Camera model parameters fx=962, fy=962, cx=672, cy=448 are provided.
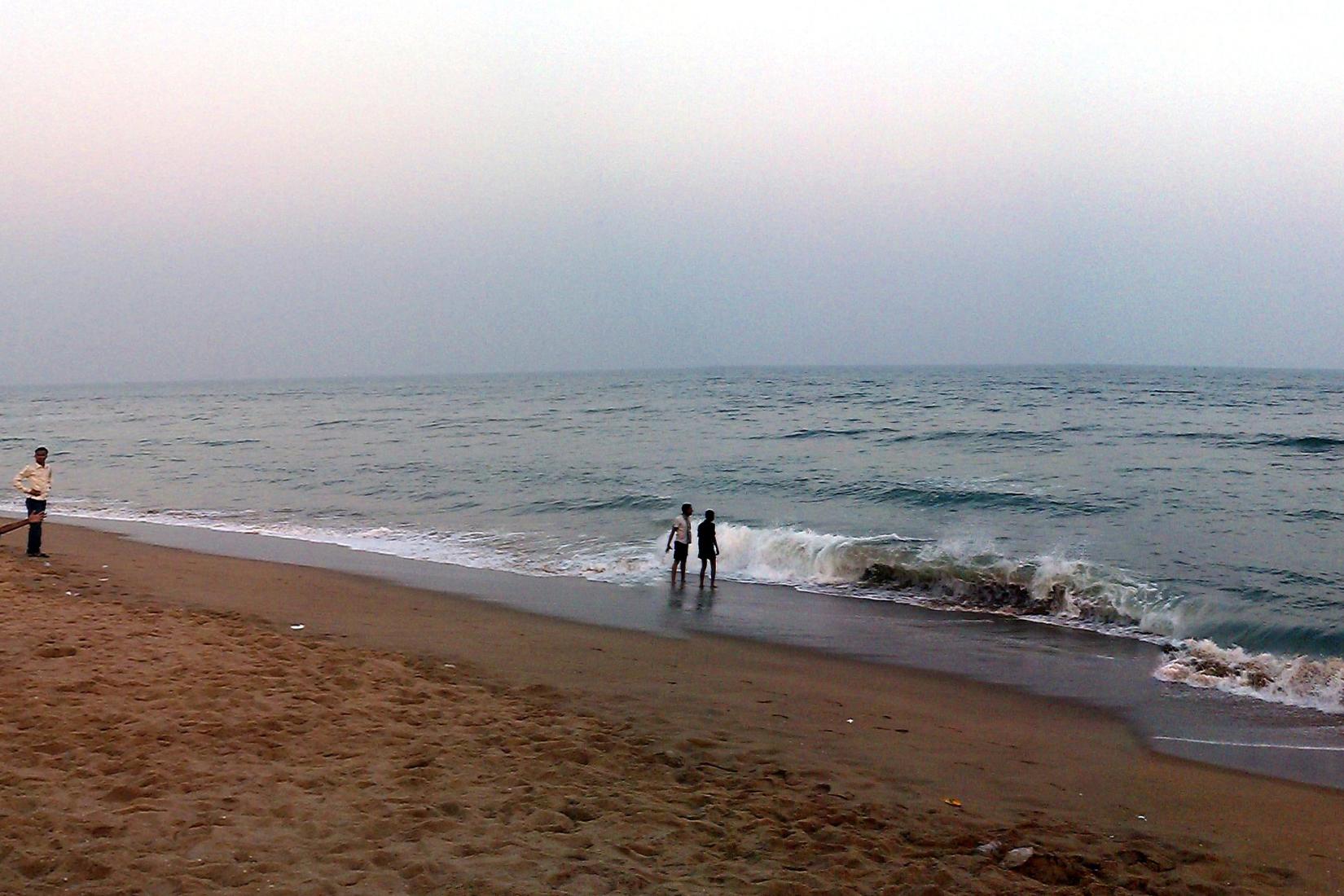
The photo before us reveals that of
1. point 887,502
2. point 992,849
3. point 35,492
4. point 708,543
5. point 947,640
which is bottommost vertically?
point 947,640

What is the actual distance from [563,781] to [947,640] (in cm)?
705

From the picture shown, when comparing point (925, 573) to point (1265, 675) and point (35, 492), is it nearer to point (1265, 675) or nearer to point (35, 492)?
point (1265, 675)

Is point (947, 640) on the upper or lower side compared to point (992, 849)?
lower

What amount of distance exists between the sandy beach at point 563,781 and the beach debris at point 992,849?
0.02 metres

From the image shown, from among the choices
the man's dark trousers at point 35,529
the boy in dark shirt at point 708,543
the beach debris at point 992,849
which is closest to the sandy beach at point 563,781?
the beach debris at point 992,849


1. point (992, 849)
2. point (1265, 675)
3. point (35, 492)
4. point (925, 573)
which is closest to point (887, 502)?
point (925, 573)

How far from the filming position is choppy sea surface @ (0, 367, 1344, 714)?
A: 13188mm

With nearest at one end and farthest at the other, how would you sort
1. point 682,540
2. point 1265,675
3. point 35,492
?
1. point 1265,675
2. point 35,492
3. point 682,540

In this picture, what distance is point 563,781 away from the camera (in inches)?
232

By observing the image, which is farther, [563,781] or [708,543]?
[708,543]

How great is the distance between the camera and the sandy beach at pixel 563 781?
468cm

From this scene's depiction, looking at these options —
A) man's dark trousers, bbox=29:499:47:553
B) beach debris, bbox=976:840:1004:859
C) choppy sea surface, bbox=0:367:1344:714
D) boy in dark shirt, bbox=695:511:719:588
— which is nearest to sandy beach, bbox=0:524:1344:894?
beach debris, bbox=976:840:1004:859

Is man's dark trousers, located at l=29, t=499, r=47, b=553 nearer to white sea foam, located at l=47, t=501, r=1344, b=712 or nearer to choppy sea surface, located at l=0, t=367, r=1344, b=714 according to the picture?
white sea foam, located at l=47, t=501, r=1344, b=712

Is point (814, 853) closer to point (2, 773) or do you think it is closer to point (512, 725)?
point (512, 725)
